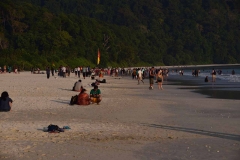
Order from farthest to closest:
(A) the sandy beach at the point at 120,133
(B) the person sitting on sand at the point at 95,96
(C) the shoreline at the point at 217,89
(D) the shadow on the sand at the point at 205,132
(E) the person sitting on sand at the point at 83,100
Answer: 1. (C) the shoreline at the point at 217,89
2. (B) the person sitting on sand at the point at 95,96
3. (E) the person sitting on sand at the point at 83,100
4. (D) the shadow on the sand at the point at 205,132
5. (A) the sandy beach at the point at 120,133

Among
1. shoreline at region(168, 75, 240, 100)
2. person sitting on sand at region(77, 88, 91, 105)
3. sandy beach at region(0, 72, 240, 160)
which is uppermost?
person sitting on sand at region(77, 88, 91, 105)

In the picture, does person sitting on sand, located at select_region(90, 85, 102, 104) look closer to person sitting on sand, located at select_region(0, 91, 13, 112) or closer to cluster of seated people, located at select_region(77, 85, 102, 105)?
cluster of seated people, located at select_region(77, 85, 102, 105)

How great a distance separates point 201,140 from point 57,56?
84.9 m

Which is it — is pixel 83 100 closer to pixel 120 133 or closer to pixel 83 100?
pixel 83 100

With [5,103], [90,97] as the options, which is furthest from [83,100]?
[5,103]

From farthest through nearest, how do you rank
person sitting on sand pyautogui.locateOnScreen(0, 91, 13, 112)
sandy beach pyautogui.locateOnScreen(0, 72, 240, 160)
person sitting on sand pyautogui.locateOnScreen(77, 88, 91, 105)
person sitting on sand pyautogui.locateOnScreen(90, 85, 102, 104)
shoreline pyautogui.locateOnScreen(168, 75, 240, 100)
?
shoreline pyautogui.locateOnScreen(168, 75, 240, 100) → person sitting on sand pyautogui.locateOnScreen(90, 85, 102, 104) → person sitting on sand pyautogui.locateOnScreen(77, 88, 91, 105) → person sitting on sand pyautogui.locateOnScreen(0, 91, 13, 112) → sandy beach pyautogui.locateOnScreen(0, 72, 240, 160)

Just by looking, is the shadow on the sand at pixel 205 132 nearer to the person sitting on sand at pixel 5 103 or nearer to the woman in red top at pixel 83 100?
the person sitting on sand at pixel 5 103

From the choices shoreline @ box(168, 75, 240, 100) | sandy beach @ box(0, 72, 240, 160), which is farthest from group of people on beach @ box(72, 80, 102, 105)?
shoreline @ box(168, 75, 240, 100)

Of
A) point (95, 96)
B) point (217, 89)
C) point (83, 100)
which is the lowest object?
point (217, 89)

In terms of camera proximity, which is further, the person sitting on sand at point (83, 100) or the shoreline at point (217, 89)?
the shoreline at point (217, 89)

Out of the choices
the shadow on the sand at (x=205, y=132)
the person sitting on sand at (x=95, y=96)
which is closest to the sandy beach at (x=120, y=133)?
the shadow on the sand at (x=205, y=132)

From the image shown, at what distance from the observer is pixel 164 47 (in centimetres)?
18312

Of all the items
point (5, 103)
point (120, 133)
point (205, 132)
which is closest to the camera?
point (120, 133)

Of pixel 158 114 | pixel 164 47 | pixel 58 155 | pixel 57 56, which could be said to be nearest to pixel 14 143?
pixel 58 155
